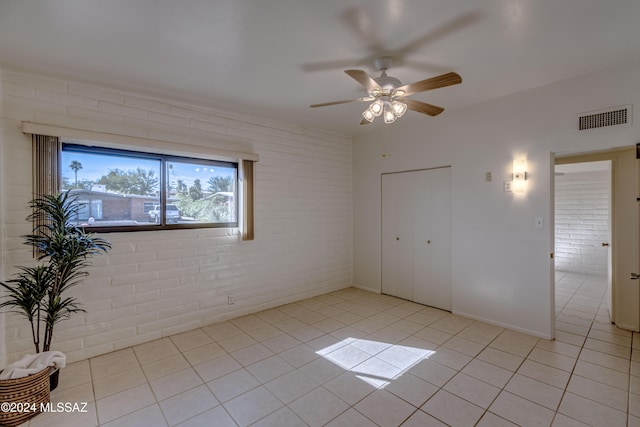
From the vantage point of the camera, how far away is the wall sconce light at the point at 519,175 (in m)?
3.32

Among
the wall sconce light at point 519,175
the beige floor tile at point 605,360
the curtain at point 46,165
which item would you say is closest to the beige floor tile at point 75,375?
the curtain at point 46,165

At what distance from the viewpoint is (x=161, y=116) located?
3.30 m

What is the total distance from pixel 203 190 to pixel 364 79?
99.3 inches

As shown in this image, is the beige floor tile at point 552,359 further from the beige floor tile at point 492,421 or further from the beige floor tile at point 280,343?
the beige floor tile at point 280,343

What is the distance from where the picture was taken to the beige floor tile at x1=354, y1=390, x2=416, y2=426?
79.0 inches

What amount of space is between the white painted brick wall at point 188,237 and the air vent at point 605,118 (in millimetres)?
3159

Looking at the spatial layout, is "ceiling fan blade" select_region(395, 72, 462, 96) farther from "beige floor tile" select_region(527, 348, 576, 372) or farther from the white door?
"beige floor tile" select_region(527, 348, 576, 372)

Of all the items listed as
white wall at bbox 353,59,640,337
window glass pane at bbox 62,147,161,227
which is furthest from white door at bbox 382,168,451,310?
window glass pane at bbox 62,147,161,227

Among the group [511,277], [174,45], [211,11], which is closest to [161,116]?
[174,45]

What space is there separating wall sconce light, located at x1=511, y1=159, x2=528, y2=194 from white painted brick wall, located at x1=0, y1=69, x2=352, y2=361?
8.45ft

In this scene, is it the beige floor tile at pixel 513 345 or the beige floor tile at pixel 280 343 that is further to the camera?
the beige floor tile at pixel 280 343

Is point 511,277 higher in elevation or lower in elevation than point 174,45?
lower

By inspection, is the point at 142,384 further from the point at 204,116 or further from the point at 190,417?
the point at 204,116

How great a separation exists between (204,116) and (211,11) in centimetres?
187
